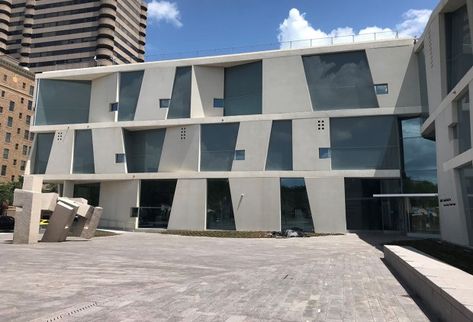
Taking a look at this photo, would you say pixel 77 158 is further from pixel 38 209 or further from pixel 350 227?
pixel 350 227

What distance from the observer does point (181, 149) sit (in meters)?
37.9

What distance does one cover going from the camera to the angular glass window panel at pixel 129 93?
40.1 m

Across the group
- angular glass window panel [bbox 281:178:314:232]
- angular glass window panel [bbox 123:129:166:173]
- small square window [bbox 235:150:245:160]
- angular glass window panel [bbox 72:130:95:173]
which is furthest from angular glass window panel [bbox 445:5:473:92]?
angular glass window panel [bbox 72:130:95:173]

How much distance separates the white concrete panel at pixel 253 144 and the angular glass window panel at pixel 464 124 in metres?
15.7

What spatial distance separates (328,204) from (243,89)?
13.0 meters

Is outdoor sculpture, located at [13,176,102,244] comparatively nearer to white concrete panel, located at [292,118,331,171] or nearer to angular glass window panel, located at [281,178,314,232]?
angular glass window panel, located at [281,178,314,232]

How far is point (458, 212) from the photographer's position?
22.5 m

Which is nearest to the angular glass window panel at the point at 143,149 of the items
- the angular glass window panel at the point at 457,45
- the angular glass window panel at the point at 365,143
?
the angular glass window panel at the point at 365,143

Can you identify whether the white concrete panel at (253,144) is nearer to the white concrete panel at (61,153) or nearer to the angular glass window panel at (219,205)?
the angular glass window panel at (219,205)

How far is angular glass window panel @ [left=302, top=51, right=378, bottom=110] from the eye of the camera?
3416cm

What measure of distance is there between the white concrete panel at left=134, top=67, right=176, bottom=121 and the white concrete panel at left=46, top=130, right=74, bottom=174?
7.53m

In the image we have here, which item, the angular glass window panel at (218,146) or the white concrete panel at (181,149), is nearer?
the angular glass window panel at (218,146)

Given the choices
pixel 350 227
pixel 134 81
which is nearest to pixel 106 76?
pixel 134 81

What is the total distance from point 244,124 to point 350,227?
1230cm
